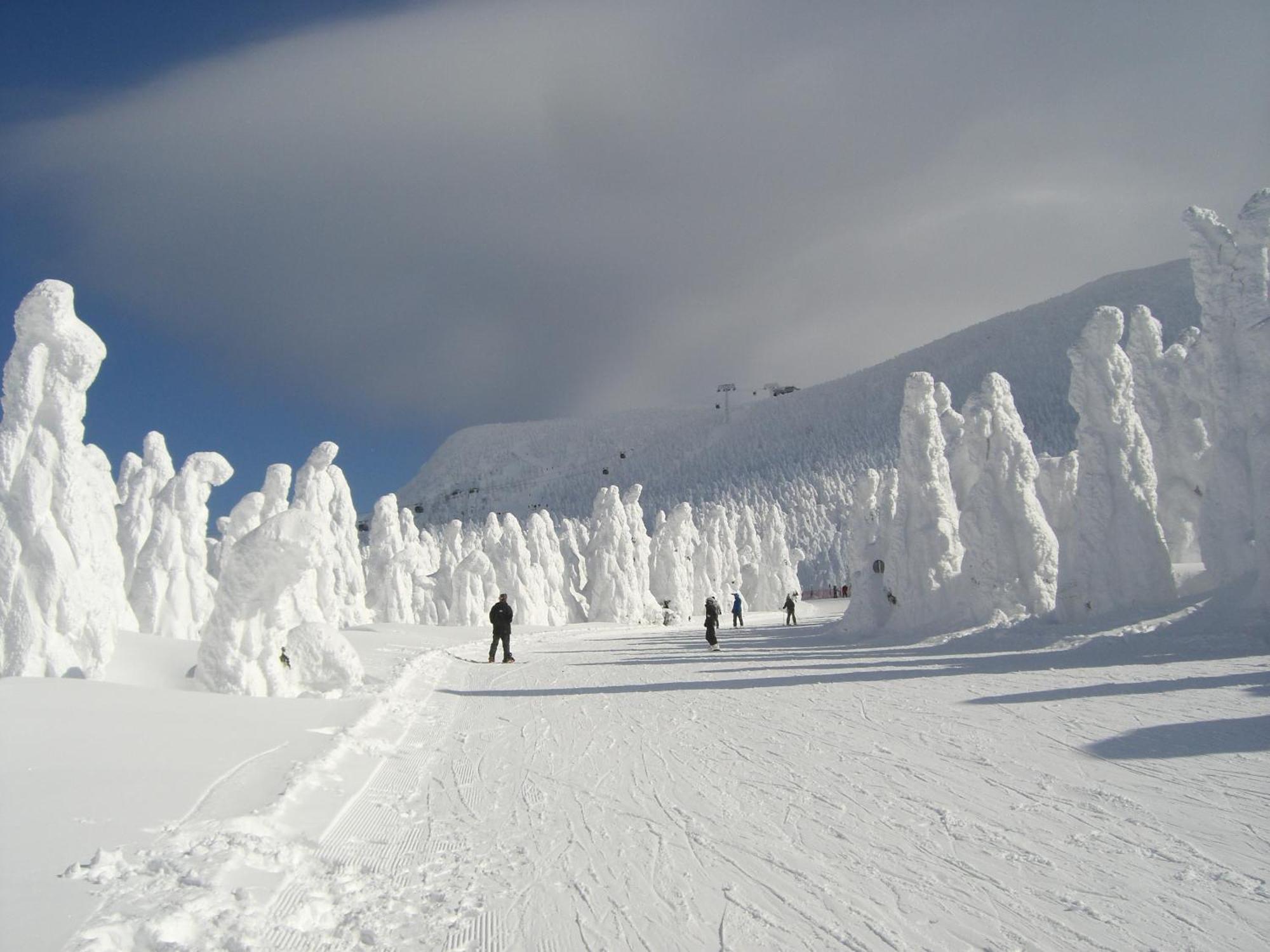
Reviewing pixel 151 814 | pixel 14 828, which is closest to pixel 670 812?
pixel 151 814

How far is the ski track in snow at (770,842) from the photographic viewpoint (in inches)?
156

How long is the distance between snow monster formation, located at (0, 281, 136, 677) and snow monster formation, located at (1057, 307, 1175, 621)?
17.9 meters

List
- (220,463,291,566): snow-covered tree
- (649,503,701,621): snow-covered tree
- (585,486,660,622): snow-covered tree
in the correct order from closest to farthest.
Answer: (220,463,291,566): snow-covered tree
(585,486,660,622): snow-covered tree
(649,503,701,621): snow-covered tree

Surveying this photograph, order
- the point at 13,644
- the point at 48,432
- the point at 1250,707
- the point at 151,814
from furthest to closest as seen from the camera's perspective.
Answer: the point at 48,432
the point at 13,644
the point at 1250,707
the point at 151,814

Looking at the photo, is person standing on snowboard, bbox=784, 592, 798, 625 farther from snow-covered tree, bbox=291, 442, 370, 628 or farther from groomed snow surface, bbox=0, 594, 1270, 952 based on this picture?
groomed snow surface, bbox=0, 594, 1270, 952

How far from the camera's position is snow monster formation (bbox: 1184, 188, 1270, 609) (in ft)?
48.4

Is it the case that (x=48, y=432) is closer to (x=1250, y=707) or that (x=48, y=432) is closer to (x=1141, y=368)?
(x=1250, y=707)

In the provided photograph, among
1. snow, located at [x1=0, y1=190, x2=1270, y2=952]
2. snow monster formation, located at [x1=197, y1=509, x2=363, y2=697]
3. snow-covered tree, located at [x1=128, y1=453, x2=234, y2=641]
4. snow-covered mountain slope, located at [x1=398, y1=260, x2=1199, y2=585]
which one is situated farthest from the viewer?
snow-covered mountain slope, located at [x1=398, y1=260, x2=1199, y2=585]

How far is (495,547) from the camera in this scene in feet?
145

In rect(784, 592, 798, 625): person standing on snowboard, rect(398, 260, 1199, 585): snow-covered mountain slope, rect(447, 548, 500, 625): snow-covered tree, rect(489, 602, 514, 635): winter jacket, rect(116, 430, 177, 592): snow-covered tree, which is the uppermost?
rect(398, 260, 1199, 585): snow-covered mountain slope

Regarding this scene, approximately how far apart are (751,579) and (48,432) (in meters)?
55.7

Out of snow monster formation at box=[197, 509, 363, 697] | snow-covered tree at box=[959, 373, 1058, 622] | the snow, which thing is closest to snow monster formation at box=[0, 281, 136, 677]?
the snow

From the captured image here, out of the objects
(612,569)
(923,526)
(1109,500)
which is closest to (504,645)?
(923,526)

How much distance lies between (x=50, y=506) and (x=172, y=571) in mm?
12950
